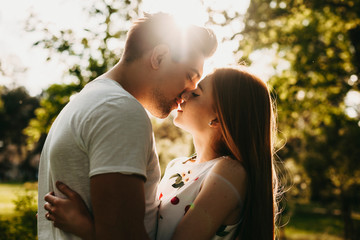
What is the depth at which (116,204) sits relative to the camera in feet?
4.65

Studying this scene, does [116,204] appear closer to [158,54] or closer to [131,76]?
[131,76]

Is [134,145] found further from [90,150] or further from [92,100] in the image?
[92,100]

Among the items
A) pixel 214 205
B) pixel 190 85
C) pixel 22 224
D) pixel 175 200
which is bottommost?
pixel 22 224

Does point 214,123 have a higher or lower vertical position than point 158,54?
lower

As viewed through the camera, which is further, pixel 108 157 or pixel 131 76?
pixel 131 76

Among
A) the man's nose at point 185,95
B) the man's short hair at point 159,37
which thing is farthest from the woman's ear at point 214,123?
the man's short hair at point 159,37

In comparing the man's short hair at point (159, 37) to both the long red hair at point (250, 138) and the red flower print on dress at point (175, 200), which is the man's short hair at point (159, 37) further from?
the red flower print on dress at point (175, 200)

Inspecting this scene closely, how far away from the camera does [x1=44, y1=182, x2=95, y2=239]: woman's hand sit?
1.56 metres

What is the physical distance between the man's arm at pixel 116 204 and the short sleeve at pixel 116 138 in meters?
0.04

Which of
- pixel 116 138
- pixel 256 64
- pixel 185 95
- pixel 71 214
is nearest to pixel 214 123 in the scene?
pixel 185 95

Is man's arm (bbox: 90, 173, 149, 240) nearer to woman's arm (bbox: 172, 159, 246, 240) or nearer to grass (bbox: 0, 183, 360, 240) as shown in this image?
woman's arm (bbox: 172, 159, 246, 240)

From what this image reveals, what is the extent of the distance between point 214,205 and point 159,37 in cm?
119

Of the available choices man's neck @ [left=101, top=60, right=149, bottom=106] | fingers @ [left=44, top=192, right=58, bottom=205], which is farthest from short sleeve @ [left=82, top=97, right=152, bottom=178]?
man's neck @ [left=101, top=60, right=149, bottom=106]

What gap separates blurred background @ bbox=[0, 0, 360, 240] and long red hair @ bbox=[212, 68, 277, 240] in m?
0.32
